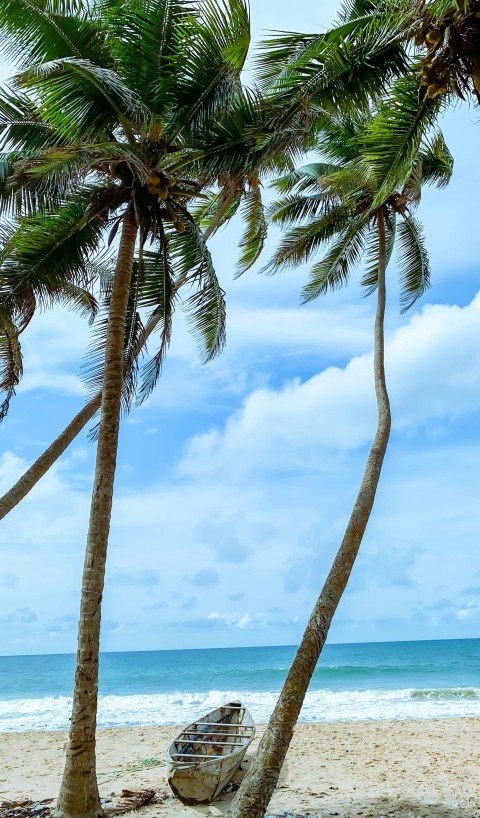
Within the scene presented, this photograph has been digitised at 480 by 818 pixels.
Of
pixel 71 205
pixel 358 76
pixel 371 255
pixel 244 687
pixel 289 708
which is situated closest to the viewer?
pixel 289 708

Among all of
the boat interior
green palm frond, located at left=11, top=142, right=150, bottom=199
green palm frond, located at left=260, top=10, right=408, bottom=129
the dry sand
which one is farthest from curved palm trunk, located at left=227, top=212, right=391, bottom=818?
green palm frond, located at left=11, top=142, right=150, bottom=199

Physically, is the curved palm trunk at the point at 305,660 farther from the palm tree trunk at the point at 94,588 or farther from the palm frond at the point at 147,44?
the palm frond at the point at 147,44

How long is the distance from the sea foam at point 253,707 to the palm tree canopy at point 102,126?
14.3 meters

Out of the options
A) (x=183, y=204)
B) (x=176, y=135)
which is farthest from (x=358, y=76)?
(x=183, y=204)

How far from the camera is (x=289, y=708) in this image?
6.38 meters

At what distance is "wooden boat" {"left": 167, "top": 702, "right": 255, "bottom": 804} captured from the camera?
792 cm

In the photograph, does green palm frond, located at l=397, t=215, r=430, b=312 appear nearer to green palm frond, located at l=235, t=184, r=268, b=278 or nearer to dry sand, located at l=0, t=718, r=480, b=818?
green palm frond, located at l=235, t=184, r=268, b=278

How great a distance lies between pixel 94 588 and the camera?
22.5ft

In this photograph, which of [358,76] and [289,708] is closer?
[289,708]

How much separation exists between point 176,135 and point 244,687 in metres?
32.0

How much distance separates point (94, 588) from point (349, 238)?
8.23 m

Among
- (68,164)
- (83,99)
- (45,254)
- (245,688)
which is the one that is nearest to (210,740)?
(45,254)

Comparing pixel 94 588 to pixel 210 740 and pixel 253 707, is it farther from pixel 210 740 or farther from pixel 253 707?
pixel 253 707

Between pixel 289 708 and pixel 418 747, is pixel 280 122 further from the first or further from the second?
pixel 418 747
